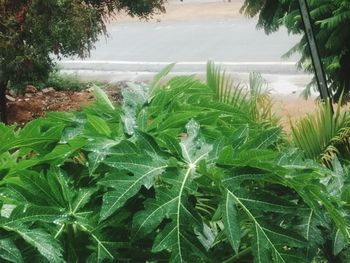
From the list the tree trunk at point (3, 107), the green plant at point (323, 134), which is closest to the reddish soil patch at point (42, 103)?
the tree trunk at point (3, 107)

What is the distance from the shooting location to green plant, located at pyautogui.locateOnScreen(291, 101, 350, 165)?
8.20 feet

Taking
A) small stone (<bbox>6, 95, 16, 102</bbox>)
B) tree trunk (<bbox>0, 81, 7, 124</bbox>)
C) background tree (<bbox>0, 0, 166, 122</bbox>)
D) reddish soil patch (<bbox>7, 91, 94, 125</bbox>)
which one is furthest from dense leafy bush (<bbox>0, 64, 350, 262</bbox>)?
small stone (<bbox>6, 95, 16, 102</bbox>)

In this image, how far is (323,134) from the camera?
255 centimetres

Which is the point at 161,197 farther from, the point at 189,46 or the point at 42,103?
the point at 42,103

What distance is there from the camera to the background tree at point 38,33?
17.2 ft

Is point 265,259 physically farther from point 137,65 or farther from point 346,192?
point 137,65

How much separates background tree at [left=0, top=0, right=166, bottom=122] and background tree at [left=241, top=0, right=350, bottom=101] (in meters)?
1.72

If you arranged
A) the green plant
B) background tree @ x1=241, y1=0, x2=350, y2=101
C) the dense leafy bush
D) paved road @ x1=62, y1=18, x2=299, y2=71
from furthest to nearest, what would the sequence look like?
paved road @ x1=62, y1=18, x2=299, y2=71, background tree @ x1=241, y1=0, x2=350, y2=101, the green plant, the dense leafy bush

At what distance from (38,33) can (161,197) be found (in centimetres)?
447

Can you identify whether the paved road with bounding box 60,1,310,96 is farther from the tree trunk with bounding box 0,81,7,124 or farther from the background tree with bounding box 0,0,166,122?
the tree trunk with bounding box 0,81,7,124

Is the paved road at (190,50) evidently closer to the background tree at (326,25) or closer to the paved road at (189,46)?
the paved road at (189,46)

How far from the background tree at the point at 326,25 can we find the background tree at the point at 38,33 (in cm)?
172

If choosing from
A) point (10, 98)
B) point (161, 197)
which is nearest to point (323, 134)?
point (161, 197)

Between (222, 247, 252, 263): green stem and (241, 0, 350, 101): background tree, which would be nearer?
(222, 247, 252, 263): green stem
